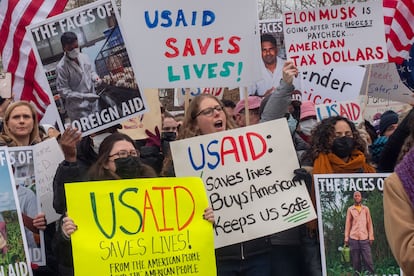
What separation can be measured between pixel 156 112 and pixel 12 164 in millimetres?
2981

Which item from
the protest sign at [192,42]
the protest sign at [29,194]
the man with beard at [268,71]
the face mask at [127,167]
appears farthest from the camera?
the man with beard at [268,71]

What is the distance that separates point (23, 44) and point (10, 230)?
242 centimetres

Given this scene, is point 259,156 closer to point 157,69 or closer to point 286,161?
point 286,161

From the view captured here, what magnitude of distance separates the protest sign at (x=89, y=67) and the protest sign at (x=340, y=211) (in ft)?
4.46

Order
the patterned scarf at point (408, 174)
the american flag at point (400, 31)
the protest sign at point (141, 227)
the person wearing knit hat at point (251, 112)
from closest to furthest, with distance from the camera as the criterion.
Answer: the patterned scarf at point (408, 174) → the protest sign at point (141, 227) → the person wearing knit hat at point (251, 112) → the american flag at point (400, 31)

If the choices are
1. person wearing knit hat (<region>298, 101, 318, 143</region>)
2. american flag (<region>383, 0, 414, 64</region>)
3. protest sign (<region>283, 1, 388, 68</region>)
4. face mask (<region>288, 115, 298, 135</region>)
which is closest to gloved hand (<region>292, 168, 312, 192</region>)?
face mask (<region>288, 115, 298, 135</region>)

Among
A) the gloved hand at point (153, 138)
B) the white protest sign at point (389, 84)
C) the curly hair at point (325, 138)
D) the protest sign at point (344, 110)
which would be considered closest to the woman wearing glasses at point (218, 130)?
the curly hair at point (325, 138)

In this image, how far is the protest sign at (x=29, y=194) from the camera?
4895 mm

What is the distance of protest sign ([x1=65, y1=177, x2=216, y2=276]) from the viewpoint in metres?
4.21

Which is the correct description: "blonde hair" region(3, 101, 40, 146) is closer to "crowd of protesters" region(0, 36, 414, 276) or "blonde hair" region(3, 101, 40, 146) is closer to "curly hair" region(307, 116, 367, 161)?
"crowd of protesters" region(0, 36, 414, 276)

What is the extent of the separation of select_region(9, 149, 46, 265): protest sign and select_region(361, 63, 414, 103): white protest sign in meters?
4.52

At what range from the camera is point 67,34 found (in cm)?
524

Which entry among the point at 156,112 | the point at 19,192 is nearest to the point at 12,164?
the point at 19,192

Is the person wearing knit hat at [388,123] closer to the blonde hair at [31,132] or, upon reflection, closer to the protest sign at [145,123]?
the protest sign at [145,123]
